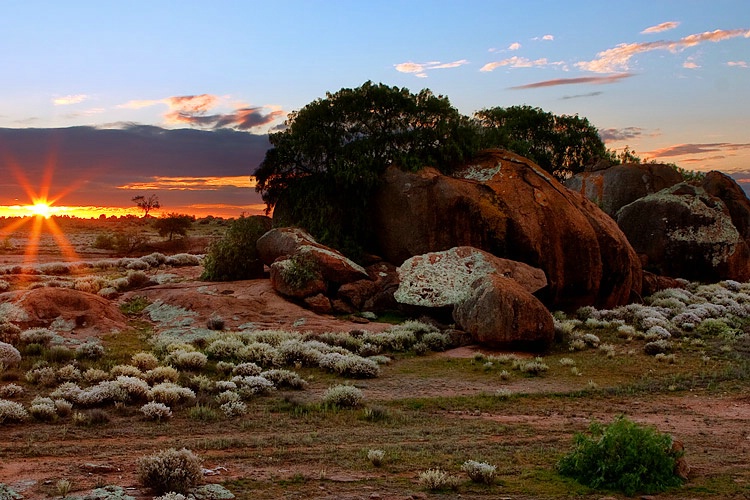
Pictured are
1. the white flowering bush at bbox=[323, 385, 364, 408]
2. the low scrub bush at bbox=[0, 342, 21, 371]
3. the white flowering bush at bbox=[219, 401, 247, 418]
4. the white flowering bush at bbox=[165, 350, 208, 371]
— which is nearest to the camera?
the white flowering bush at bbox=[219, 401, 247, 418]

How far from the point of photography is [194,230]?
3194 inches

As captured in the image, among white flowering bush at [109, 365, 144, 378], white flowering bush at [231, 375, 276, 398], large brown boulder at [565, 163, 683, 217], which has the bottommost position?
white flowering bush at [231, 375, 276, 398]

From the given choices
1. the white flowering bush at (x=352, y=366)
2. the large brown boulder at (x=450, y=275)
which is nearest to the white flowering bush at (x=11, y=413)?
the white flowering bush at (x=352, y=366)

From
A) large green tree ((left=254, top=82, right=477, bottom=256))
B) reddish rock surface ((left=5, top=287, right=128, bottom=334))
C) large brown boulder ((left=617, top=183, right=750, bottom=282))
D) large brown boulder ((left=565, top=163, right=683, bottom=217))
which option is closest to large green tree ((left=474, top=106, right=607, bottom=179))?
large brown boulder ((left=565, top=163, right=683, bottom=217))

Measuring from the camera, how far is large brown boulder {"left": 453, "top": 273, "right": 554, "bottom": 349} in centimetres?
Answer: 1872

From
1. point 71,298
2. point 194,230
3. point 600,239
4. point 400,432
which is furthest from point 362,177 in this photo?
point 194,230

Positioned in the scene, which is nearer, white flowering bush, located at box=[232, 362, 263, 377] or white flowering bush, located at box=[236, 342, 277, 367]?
white flowering bush, located at box=[232, 362, 263, 377]

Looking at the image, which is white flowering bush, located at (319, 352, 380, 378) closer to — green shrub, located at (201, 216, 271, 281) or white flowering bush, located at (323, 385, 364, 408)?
white flowering bush, located at (323, 385, 364, 408)

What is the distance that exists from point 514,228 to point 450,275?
4.80 m

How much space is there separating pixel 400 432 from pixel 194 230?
73.4 meters

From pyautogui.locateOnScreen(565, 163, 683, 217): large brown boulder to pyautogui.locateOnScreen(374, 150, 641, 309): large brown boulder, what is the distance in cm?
1366

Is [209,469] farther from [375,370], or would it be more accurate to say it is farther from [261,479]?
[375,370]

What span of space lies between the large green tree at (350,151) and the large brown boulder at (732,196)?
18458 millimetres

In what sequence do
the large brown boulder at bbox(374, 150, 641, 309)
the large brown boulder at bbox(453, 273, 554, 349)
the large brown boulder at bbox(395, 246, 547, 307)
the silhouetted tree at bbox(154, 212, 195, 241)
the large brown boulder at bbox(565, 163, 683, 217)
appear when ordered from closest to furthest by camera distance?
the large brown boulder at bbox(453, 273, 554, 349)
the large brown boulder at bbox(395, 246, 547, 307)
the large brown boulder at bbox(374, 150, 641, 309)
the large brown boulder at bbox(565, 163, 683, 217)
the silhouetted tree at bbox(154, 212, 195, 241)
